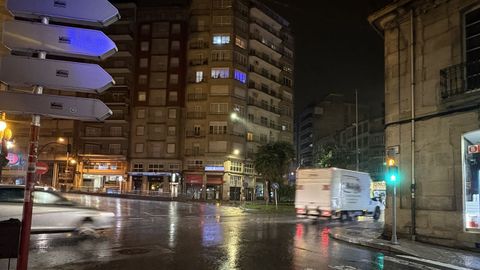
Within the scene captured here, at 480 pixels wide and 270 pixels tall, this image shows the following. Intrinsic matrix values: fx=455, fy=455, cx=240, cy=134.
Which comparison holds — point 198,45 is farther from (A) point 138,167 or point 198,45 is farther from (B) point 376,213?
(B) point 376,213

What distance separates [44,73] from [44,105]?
0.45m

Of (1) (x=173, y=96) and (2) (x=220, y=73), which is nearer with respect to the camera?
(2) (x=220, y=73)

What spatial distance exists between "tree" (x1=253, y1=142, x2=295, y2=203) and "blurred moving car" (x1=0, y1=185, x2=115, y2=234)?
127 ft

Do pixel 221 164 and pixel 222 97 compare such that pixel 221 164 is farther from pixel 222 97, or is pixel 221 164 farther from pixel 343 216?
pixel 343 216

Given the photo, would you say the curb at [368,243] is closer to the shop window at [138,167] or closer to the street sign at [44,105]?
the street sign at [44,105]

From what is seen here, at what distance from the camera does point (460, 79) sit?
14.7m

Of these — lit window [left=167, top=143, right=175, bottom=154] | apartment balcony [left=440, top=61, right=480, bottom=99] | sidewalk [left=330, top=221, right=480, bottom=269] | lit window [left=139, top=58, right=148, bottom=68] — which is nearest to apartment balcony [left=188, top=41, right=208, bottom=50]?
lit window [left=139, top=58, right=148, bottom=68]

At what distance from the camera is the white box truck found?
26438 mm

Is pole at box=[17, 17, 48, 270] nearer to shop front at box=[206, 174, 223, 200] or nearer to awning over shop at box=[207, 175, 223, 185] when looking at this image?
shop front at box=[206, 174, 223, 200]

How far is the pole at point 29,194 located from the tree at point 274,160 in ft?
155

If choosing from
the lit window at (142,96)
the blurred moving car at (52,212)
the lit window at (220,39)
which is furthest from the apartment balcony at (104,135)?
the blurred moving car at (52,212)

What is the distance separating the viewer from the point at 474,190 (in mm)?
14570

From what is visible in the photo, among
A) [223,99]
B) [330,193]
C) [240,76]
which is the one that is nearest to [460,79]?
[330,193]

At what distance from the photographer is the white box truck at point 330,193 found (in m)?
26.4
